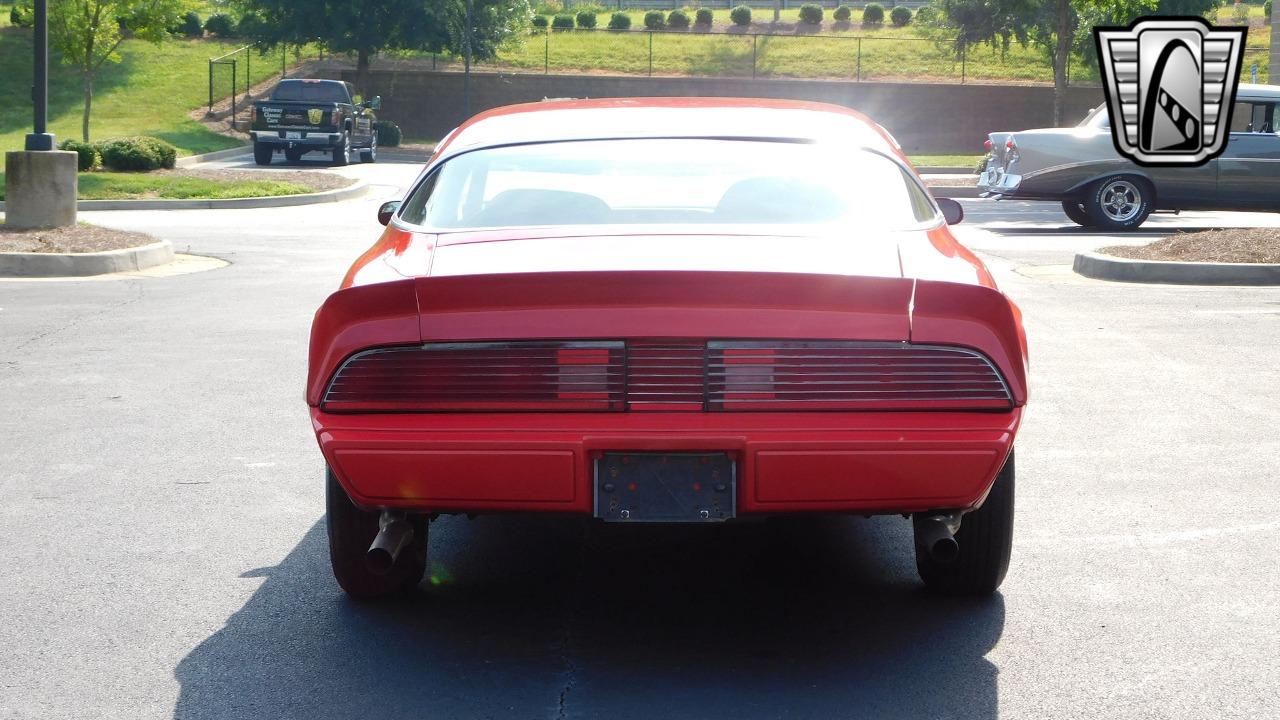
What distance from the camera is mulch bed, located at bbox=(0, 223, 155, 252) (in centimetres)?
1421

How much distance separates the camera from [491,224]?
4.54m

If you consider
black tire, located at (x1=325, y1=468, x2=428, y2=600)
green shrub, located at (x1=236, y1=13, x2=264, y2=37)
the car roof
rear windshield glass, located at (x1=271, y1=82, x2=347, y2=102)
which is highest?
green shrub, located at (x1=236, y1=13, x2=264, y2=37)

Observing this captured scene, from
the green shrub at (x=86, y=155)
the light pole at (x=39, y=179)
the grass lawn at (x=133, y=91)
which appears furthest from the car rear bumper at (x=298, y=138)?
the light pole at (x=39, y=179)

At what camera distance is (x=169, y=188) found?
23438mm

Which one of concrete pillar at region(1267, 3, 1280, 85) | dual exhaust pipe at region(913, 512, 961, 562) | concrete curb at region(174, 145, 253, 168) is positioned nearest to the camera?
dual exhaust pipe at region(913, 512, 961, 562)

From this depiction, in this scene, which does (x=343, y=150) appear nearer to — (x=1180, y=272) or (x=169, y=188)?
(x=169, y=188)

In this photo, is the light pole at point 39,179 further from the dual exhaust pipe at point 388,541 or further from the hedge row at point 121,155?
the dual exhaust pipe at point 388,541

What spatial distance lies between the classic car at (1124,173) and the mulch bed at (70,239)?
1056cm

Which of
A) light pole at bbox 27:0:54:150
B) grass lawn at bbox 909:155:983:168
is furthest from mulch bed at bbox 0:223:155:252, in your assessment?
grass lawn at bbox 909:155:983:168

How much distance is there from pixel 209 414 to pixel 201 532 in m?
2.21

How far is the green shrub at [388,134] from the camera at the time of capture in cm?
4478

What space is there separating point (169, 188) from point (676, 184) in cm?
1984

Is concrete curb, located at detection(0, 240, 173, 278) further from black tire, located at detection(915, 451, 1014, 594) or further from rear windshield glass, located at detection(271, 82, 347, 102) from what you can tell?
rear windshield glass, located at detection(271, 82, 347, 102)

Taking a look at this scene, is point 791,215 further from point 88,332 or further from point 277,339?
point 88,332
